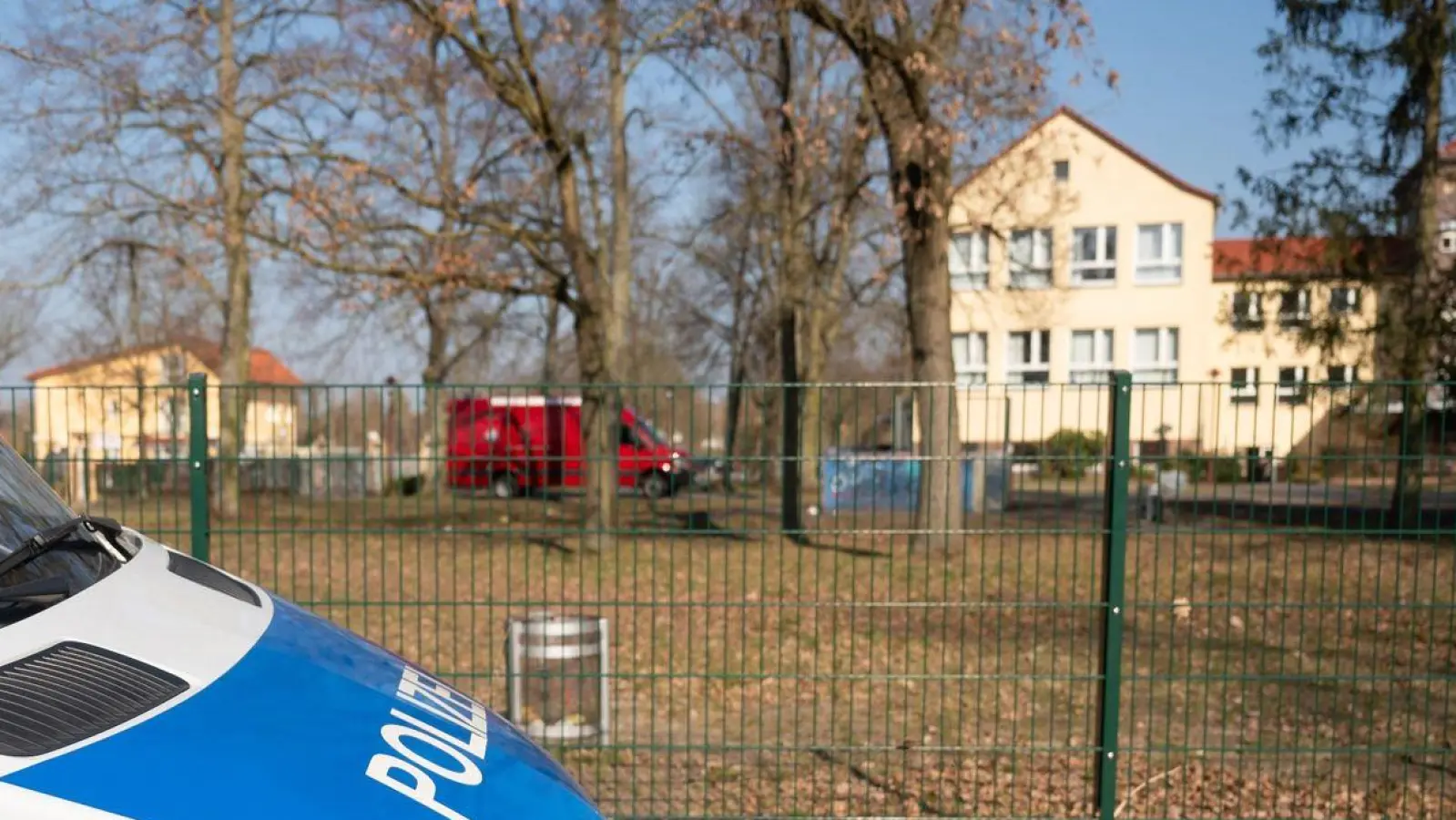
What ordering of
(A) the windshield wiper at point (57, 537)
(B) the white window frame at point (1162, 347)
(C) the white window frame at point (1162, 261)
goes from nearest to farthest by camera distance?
(A) the windshield wiper at point (57, 537) < (C) the white window frame at point (1162, 261) < (B) the white window frame at point (1162, 347)

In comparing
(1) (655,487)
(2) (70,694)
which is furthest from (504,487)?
(2) (70,694)

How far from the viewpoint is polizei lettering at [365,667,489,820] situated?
2.09 m

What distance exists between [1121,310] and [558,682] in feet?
124

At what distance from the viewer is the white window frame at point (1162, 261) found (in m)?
40.6

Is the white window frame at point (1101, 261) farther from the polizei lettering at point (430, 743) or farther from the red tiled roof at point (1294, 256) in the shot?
the polizei lettering at point (430, 743)

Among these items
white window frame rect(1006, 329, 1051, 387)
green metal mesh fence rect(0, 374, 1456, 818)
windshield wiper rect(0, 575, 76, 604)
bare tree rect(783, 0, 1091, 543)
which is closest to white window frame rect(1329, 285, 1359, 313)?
bare tree rect(783, 0, 1091, 543)

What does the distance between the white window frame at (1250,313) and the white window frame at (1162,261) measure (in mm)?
23357

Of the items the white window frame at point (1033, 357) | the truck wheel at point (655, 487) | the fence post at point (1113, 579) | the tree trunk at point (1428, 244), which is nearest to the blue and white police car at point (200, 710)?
the truck wheel at point (655, 487)

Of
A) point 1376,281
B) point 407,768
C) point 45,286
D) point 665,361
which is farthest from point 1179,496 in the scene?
point 665,361

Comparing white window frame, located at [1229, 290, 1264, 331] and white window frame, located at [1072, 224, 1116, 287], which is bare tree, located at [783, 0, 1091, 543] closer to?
white window frame, located at [1229, 290, 1264, 331]

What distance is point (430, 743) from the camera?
7.62ft

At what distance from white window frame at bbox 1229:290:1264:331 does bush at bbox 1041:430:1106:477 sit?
14204 millimetres

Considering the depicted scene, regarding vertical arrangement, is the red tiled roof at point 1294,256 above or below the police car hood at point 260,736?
above

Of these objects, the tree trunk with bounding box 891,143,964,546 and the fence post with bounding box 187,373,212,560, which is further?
the tree trunk with bounding box 891,143,964,546
